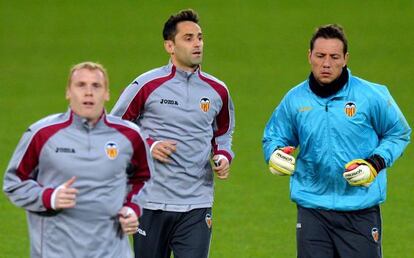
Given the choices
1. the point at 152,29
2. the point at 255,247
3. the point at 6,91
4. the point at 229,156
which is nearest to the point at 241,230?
the point at 255,247

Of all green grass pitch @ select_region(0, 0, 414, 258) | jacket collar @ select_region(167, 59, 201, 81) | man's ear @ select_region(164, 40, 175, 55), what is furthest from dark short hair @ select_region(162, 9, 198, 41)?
green grass pitch @ select_region(0, 0, 414, 258)

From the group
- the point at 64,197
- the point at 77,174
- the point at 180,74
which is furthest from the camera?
the point at 180,74

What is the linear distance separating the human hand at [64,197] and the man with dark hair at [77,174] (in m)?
0.11

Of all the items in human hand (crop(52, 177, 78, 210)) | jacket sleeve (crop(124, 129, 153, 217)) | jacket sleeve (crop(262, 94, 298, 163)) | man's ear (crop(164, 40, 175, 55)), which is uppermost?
man's ear (crop(164, 40, 175, 55))

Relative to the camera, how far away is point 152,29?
24.5m

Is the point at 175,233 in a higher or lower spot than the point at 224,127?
lower

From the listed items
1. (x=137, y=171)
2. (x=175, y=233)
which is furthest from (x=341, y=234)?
(x=137, y=171)

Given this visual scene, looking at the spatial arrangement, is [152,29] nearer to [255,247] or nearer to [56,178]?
[255,247]

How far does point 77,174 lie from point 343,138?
7.31 ft

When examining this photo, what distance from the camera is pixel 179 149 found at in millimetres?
9359

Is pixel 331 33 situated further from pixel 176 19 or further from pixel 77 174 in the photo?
pixel 77 174

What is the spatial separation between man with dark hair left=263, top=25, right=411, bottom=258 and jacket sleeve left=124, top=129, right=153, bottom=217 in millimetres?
1221

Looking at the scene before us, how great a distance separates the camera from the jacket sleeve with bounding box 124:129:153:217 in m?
7.90

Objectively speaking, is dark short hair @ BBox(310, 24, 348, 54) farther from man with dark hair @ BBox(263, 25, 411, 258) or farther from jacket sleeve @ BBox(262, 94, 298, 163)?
jacket sleeve @ BBox(262, 94, 298, 163)
